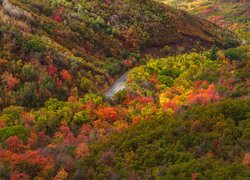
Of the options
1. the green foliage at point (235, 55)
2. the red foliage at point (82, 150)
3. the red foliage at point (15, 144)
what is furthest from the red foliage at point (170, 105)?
the green foliage at point (235, 55)

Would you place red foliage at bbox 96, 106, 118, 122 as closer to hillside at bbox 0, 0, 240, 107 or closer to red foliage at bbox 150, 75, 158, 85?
hillside at bbox 0, 0, 240, 107

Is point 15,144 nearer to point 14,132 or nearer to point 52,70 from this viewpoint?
point 14,132

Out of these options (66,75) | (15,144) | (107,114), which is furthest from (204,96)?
(15,144)

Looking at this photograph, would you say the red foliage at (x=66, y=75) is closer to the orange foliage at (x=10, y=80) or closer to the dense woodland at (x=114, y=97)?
the dense woodland at (x=114, y=97)

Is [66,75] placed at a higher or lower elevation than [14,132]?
higher

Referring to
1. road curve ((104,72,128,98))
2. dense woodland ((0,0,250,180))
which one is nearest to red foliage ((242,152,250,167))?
dense woodland ((0,0,250,180))

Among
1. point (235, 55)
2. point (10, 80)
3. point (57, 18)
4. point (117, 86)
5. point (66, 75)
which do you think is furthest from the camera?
point (235, 55)

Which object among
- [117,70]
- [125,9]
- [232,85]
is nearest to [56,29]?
[117,70]
